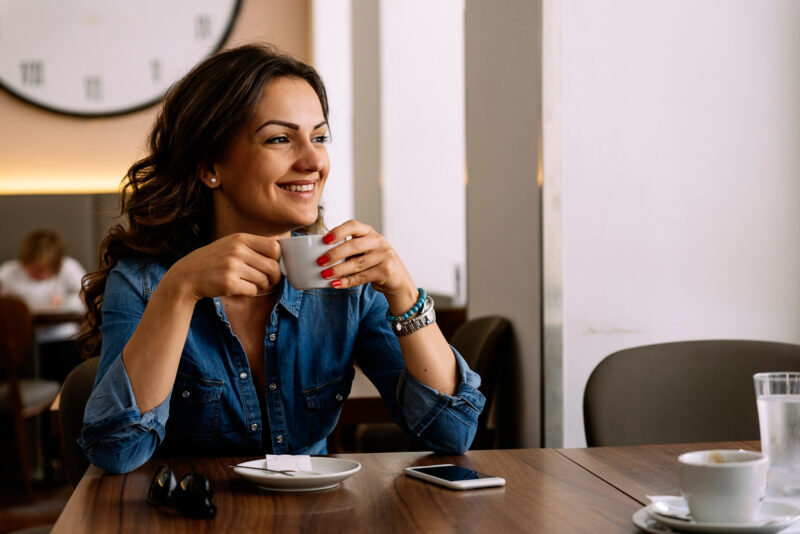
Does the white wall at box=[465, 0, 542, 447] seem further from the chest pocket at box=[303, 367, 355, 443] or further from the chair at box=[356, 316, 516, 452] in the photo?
the chest pocket at box=[303, 367, 355, 443]

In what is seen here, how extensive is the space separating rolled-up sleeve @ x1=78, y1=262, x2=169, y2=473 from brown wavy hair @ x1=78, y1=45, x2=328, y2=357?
21cm

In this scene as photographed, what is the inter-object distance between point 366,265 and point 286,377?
0.30m

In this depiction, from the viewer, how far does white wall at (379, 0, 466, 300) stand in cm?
393

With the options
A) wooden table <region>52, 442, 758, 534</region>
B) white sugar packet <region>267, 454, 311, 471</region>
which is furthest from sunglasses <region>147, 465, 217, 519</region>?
white sugar packet <region>267, 454, 311, 471</region>

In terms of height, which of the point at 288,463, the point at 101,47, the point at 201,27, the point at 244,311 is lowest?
the point at 288,463

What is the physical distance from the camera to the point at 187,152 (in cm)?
144

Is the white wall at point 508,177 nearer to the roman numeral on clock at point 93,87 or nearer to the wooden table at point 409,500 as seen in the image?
the wooden table at point 409,500

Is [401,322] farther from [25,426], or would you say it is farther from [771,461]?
[25,426]

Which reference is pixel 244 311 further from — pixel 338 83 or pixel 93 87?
pixel 93 87

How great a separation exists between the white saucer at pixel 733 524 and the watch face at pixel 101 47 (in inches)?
205

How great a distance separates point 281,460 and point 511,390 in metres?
1.16

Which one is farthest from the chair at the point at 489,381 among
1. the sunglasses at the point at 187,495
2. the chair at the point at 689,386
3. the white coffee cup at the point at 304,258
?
the sunglasses at the point at 187,495

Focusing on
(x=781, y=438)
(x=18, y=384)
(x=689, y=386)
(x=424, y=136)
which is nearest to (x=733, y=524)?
(x=781, y=438)

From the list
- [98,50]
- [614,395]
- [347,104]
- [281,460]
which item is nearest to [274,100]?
[281,460]
